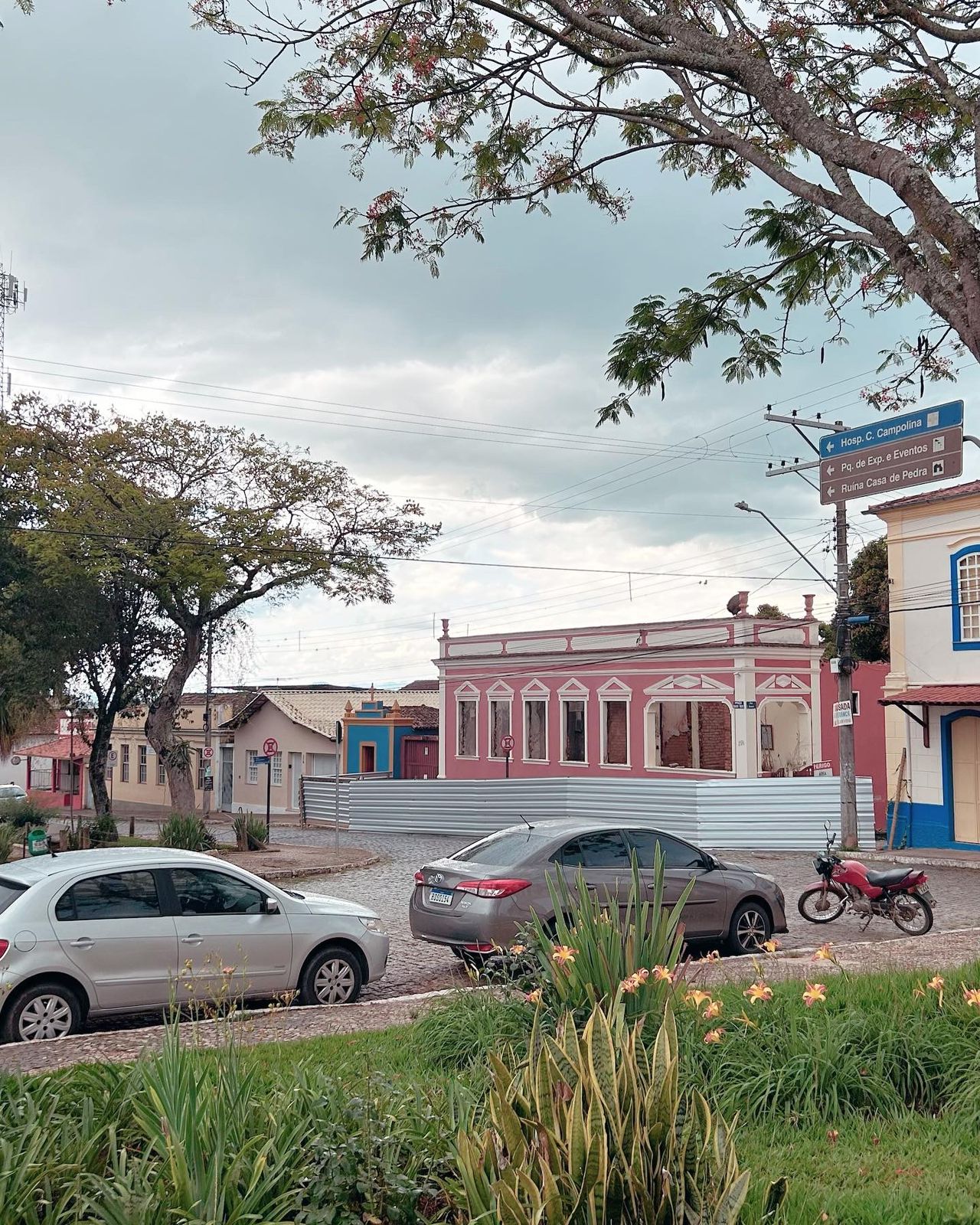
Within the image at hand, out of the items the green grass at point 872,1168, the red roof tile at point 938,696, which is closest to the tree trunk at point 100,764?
the red roof tile at point 938,696

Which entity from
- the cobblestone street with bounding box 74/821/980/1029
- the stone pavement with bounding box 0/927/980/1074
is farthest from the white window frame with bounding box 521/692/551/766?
the stone pavement with bounding box 0/927/980/1074

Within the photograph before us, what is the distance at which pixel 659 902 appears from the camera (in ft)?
20.8

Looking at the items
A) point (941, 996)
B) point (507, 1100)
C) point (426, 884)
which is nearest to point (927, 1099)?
point (941, 996)

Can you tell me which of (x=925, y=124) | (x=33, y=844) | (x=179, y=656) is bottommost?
(x=33, y=844)

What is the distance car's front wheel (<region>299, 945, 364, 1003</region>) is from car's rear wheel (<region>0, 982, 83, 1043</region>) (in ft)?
6.58

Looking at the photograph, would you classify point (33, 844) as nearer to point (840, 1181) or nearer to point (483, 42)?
point (483, 42)

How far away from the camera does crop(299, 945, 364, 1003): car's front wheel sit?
10.2 metres

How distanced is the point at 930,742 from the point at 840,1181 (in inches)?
904

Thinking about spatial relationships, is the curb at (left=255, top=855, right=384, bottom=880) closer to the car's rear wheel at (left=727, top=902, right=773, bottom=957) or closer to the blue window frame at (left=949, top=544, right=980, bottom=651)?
the car's rear wheel at (left=727, top=902, right=773, bottom=957)

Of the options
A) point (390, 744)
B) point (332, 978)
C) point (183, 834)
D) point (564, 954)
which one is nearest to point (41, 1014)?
point (332, 978)

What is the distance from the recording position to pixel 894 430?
343 inches

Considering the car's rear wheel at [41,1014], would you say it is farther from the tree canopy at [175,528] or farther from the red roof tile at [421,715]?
the red roof tile at [421,715]

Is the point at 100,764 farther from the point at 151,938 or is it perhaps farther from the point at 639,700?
the point at 151,938

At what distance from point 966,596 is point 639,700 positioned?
1309cm
